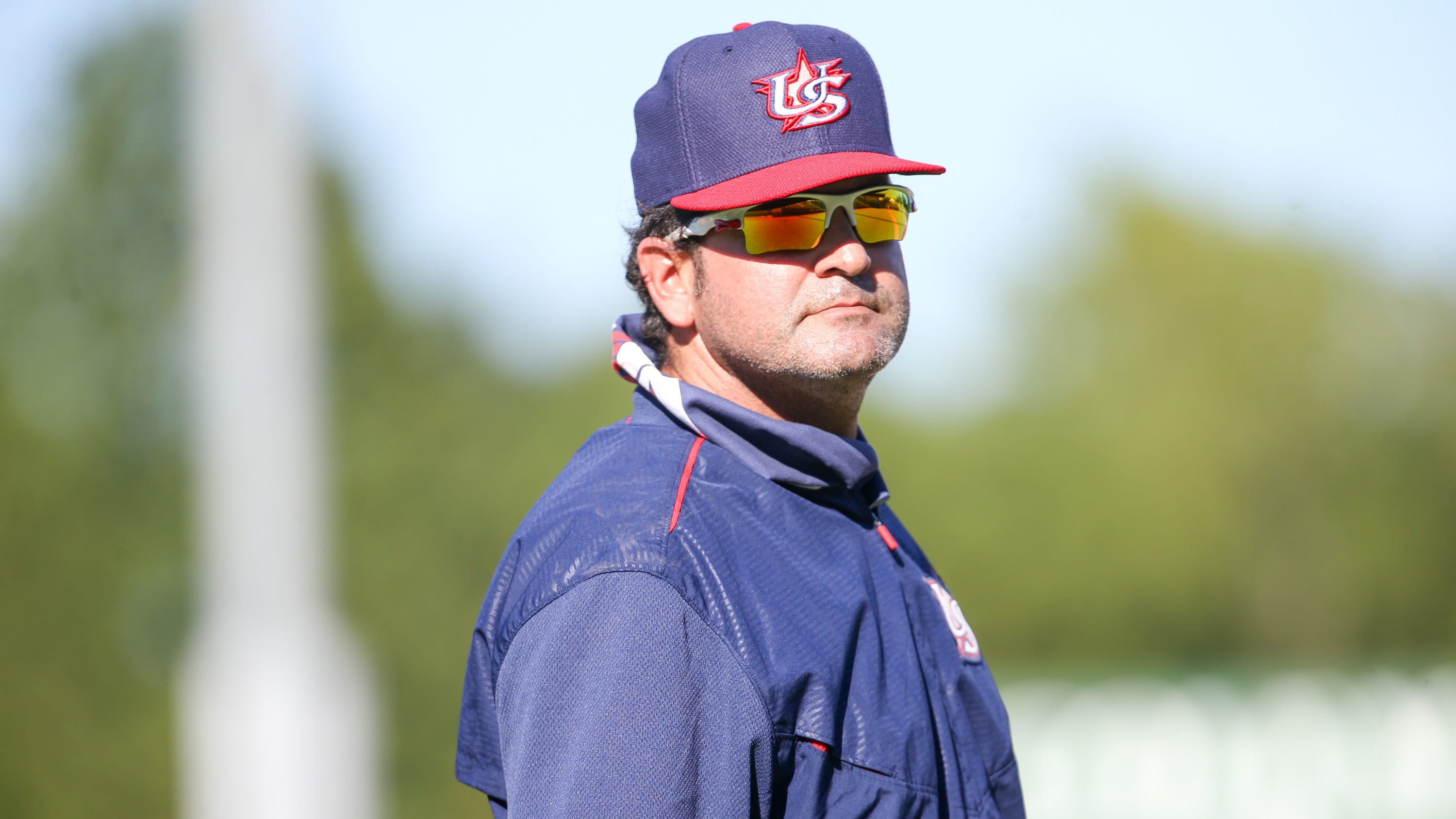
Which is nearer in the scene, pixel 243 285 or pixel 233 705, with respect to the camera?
pixel 233 705

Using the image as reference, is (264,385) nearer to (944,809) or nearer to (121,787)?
(944,809)

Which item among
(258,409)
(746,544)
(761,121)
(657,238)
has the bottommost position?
(258,409)

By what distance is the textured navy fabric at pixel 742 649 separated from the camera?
1.68 meters

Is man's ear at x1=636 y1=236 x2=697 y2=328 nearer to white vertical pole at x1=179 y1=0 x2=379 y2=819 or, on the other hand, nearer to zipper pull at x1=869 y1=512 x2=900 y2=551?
zipper pull at x1=869 y1=512 x2=900 y2=551

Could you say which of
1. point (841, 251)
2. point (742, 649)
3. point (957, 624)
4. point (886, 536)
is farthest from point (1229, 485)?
point (742, 649)

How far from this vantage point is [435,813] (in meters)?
14.0

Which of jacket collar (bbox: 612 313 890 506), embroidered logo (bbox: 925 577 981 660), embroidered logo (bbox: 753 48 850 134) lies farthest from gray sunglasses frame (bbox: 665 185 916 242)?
embroidered logo (bbox: 925 577 981 660)

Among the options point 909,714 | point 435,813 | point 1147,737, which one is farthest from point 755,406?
point 435,813

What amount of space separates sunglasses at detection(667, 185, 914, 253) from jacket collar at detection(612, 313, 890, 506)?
10.3 inches

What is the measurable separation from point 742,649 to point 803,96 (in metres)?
0.96

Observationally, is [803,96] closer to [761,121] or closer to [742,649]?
[761,121]

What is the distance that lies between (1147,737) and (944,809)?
802 cm

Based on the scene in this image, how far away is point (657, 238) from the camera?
2.33 meters

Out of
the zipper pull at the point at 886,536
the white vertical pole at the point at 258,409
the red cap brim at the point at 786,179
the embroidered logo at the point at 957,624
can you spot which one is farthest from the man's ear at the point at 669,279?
the white vertical pole at the point at 258,409
